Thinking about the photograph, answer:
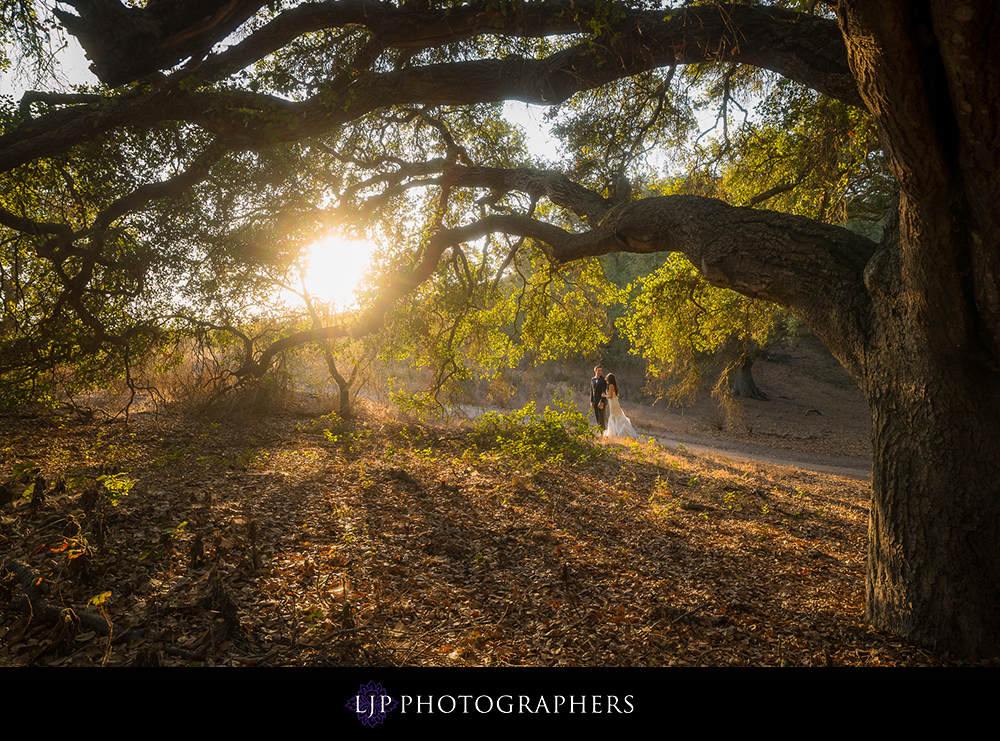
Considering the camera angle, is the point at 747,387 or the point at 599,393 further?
Result: the point at 747,387

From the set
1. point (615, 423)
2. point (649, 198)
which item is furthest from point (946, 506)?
point (615, 423)

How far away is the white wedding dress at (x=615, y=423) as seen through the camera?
14.5 metres

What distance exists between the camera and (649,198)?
525 centimetres

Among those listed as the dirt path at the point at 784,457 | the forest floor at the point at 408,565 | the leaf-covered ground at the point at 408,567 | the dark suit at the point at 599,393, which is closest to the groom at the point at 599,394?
the dark suit at the point at 599,393

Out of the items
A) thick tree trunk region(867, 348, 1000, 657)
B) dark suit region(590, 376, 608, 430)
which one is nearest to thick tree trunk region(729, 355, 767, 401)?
dark suit region(590, 376, 608, 430)

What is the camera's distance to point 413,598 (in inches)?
156

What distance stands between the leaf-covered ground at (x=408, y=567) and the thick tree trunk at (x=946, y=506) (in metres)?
0.27

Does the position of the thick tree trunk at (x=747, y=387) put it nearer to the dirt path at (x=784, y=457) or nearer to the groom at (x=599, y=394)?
the dirt path at (x=784, y=457)

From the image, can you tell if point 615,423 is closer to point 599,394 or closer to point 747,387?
point 599,394

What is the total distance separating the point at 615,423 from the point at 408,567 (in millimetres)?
11133

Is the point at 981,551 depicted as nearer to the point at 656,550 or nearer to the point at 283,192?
the point at 656,550

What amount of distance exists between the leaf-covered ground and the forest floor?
20 mm
